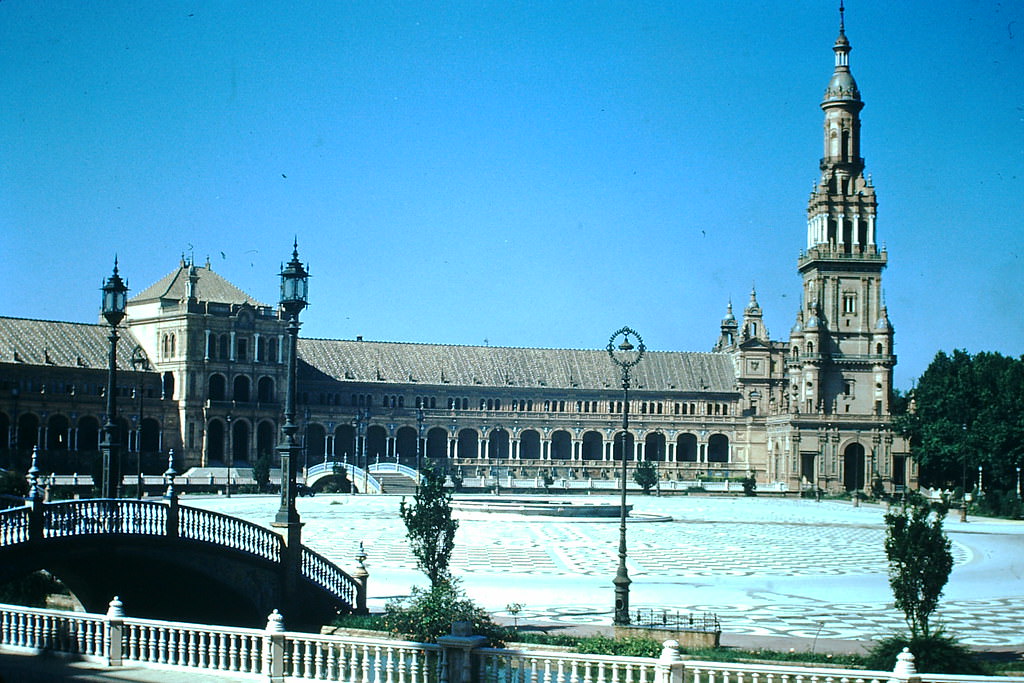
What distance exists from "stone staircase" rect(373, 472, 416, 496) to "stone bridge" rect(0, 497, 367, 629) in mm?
60262

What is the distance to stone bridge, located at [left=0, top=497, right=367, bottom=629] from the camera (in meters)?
22.9

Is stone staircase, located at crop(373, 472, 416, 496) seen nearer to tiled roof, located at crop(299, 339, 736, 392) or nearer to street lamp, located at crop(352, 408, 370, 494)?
street lamp, located at crop(352, 408, 370, 494)

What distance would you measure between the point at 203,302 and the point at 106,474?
81.4 m

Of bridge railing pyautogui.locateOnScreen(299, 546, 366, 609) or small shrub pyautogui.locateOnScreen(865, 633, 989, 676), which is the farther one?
bridge railing pyautogui.locateOnScreen(299, 546, 366, 609)

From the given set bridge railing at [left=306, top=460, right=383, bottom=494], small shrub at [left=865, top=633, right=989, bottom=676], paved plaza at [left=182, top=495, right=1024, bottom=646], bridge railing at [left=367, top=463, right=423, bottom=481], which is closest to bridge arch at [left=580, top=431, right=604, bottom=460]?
bridge railing at [left=367, top=463, right=423, bottom=481]

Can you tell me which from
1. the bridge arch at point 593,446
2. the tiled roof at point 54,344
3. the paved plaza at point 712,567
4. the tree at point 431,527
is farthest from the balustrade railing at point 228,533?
the bridge arch at point 593,446

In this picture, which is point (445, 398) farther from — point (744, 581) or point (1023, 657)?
point (1023, 657)

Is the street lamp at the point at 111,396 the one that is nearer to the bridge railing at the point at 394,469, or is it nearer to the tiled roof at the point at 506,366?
the bridge railing at the point at 394,469

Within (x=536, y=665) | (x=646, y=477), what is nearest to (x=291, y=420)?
(x=536, y=665)

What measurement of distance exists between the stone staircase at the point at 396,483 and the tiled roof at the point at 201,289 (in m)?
24.3

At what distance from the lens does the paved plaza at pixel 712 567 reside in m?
32.2

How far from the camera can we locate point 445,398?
121625mm

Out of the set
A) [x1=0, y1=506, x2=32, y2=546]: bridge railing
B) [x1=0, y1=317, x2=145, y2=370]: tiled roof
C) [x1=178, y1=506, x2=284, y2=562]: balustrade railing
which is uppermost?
[x1=0, y1=317, x2=145, y2=370]: tiled roof

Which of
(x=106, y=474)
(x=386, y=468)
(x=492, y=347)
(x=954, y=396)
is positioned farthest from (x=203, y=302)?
(x=106, y=474)
